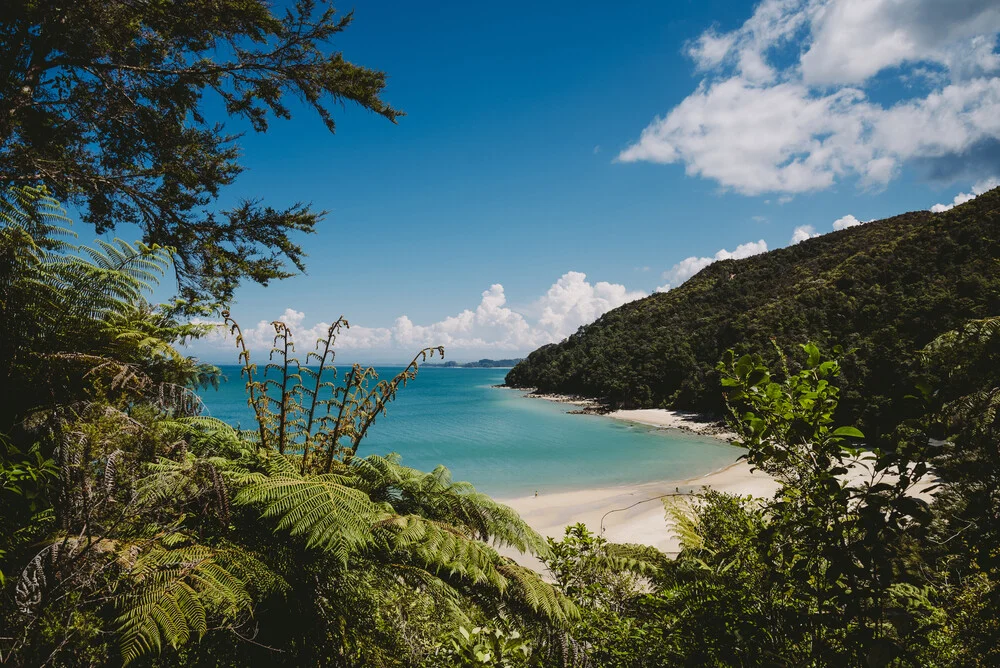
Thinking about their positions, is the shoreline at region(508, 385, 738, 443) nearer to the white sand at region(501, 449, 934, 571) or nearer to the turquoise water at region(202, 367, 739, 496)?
the turquoise water at region(202, 367, 739, 496)

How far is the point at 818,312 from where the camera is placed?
131ft

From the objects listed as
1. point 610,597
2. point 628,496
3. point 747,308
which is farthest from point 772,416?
point 747,308

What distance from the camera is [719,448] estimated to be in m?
31.1

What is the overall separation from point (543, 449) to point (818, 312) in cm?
2758

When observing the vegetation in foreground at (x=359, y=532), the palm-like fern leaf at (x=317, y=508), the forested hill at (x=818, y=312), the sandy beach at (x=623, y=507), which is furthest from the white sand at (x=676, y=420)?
the palm-like fern leaf at (x=317, y=508)

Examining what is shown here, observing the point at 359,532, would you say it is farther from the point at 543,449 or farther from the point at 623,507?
the point at 543,449

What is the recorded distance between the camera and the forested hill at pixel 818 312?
26703mm

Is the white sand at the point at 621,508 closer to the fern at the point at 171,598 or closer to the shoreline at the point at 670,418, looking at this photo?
the fern at the point at 171,598

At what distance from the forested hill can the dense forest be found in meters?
14.2

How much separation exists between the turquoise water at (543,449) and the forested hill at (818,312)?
763 cm

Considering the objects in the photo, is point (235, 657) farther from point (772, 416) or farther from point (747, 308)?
point (747, 308)

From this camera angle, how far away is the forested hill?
26.7 metres

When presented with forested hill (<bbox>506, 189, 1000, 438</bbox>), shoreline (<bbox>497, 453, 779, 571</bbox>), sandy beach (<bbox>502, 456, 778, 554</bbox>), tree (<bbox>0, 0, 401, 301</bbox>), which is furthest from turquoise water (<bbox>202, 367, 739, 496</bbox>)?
tree (<bbox>0, 0, 401, 301</bbox>)

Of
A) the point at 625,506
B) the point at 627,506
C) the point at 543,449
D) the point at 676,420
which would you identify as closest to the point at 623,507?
the point at 627,506
